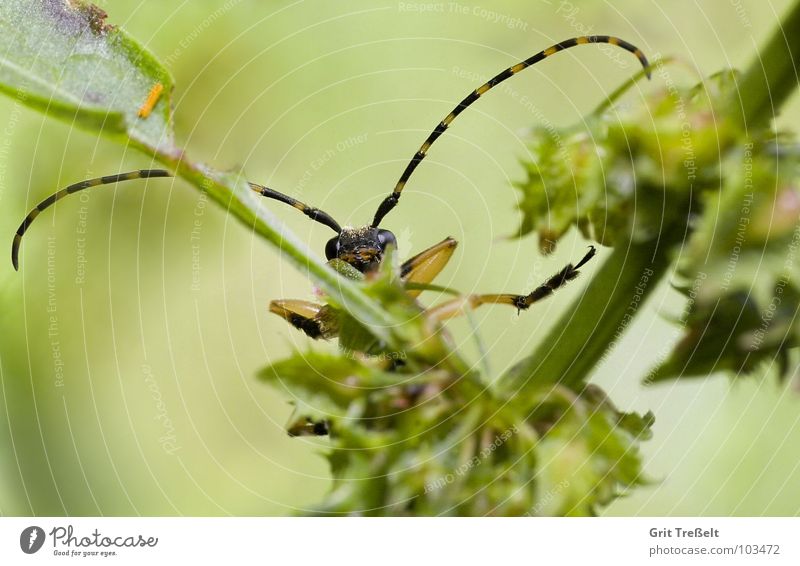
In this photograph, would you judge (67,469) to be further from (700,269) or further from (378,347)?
(700,269)

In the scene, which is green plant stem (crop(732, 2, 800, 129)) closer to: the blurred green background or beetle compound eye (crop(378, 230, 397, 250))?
the blurred green background

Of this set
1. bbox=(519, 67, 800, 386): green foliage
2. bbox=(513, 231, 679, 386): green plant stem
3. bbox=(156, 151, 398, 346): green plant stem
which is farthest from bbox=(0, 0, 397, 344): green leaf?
bbox=(519, 67, 800, 386): green foliage

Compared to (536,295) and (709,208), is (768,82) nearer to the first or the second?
(709,208)

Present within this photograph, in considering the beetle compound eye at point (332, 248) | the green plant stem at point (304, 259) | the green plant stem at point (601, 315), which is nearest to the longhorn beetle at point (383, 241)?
the beetle compound eye at point (332, 248)

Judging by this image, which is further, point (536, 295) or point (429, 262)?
point (429, 262)

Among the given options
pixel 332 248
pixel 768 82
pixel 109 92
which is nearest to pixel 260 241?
pixel 332 248

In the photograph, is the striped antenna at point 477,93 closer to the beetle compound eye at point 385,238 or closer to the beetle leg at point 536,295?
the beetle compound eye at point 385,238
